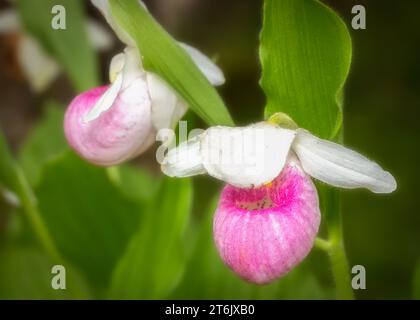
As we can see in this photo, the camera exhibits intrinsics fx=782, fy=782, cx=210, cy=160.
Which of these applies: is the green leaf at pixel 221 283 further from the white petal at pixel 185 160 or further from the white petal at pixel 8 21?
the white petal at pixel 8 21

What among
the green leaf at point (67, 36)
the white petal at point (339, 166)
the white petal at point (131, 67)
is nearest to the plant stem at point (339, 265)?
the white petal at point (339, 166)

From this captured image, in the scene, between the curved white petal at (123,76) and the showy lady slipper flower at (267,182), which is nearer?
the showy lady slipper flower at (267,182)

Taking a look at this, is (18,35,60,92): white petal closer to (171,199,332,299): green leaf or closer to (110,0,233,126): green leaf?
(171,199,332,299): green leaf

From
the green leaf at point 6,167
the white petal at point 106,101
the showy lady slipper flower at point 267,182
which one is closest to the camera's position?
the showy lady slipper flower at point 267,182

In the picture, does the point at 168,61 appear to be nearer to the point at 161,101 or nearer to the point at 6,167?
the point at 161,101

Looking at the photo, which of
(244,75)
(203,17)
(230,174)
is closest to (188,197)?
(230,174)
